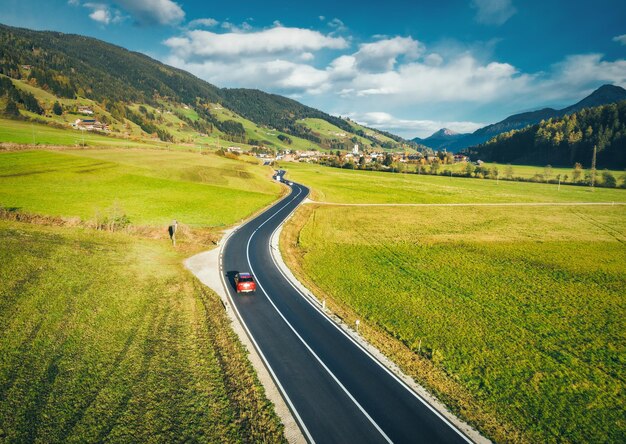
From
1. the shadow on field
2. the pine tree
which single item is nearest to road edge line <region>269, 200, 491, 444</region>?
the shadow on field

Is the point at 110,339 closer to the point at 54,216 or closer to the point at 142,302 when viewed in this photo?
the point at 142,302

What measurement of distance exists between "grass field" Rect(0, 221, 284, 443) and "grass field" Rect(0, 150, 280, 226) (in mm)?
23937

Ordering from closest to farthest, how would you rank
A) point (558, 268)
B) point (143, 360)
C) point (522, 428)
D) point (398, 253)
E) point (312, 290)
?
point (522, 428)
point (143, 360)
point (312, 290)
point (558, 268)
point (398, 253)

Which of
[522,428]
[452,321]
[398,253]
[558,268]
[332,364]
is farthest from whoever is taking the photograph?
[398,253]

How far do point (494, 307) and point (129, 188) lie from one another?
245 ft

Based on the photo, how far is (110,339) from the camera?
70.3ft

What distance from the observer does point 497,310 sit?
29.1m

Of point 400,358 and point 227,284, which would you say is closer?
point 400,358

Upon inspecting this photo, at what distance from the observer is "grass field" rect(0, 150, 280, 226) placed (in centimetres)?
5534

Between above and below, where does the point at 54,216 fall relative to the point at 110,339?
above

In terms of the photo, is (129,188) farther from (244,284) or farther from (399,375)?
(399,375)

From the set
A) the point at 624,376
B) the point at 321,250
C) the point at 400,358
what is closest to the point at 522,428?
the point at 400,358

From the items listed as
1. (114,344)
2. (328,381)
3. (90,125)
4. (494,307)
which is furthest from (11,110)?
(494,307)

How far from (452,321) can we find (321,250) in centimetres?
2310
